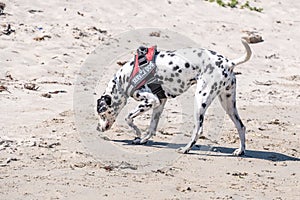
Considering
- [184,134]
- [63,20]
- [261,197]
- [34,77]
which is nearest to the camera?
[261,197]

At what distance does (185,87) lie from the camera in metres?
9.84

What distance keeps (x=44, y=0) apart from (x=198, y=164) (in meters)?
9.93

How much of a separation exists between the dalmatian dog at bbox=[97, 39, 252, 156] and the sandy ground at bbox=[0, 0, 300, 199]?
0.31 m

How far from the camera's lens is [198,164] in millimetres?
9070

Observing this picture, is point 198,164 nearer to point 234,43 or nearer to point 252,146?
point 252,146

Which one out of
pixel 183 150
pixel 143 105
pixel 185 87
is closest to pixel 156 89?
pixel 143 105

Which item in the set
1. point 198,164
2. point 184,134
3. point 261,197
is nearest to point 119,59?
point 184,134

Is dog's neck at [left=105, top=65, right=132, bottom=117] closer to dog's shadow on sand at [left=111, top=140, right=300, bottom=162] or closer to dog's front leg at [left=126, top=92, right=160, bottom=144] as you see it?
dog's front leg at [left=126, top=92, right=160, bottom=144]

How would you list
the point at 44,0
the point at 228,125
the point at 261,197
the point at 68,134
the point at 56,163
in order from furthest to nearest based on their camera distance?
the point at 44,0
the point at 228,125
the point at 68,134
the point at 56,163
the point at 261,197

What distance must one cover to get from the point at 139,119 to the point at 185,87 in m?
1.94

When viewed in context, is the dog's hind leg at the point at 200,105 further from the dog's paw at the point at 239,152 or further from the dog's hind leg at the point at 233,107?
the dog's paw at the point at 239,152

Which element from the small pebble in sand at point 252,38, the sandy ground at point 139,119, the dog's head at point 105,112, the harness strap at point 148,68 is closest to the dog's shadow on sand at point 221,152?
the sandy ground at point 139,119

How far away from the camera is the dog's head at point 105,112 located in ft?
33.1

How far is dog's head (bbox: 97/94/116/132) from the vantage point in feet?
33.1
